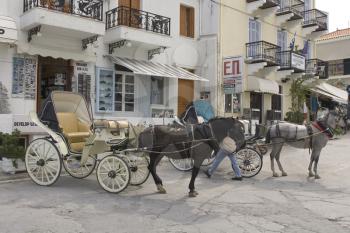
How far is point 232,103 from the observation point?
850 inches

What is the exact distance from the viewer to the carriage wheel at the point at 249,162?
1156cm

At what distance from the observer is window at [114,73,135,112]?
659 inches

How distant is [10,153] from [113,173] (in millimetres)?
3020

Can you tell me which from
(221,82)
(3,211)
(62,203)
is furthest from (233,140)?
(221,82)

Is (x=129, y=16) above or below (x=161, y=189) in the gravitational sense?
above

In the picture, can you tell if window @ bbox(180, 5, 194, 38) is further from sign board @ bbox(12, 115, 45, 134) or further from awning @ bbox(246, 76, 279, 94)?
sign board @ bbox(12, 115, 45, 134)

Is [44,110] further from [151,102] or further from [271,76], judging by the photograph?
[271,76]

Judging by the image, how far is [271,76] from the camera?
24.3 meters

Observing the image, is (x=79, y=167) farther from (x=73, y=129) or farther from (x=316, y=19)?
(x=316, y=19)

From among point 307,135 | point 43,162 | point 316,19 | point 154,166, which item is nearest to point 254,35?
point 316,19

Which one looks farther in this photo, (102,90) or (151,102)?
(151,102)

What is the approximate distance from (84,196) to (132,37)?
8255mm

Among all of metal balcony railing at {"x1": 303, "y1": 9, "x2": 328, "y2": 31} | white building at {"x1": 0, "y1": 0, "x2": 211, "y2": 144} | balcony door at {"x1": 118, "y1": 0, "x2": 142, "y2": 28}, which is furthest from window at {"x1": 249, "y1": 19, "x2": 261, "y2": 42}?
balcony door at {"x1": 118, "y1": 0, "x2": 142, "y2": 28}

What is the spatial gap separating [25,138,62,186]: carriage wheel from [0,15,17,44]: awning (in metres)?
4.42
